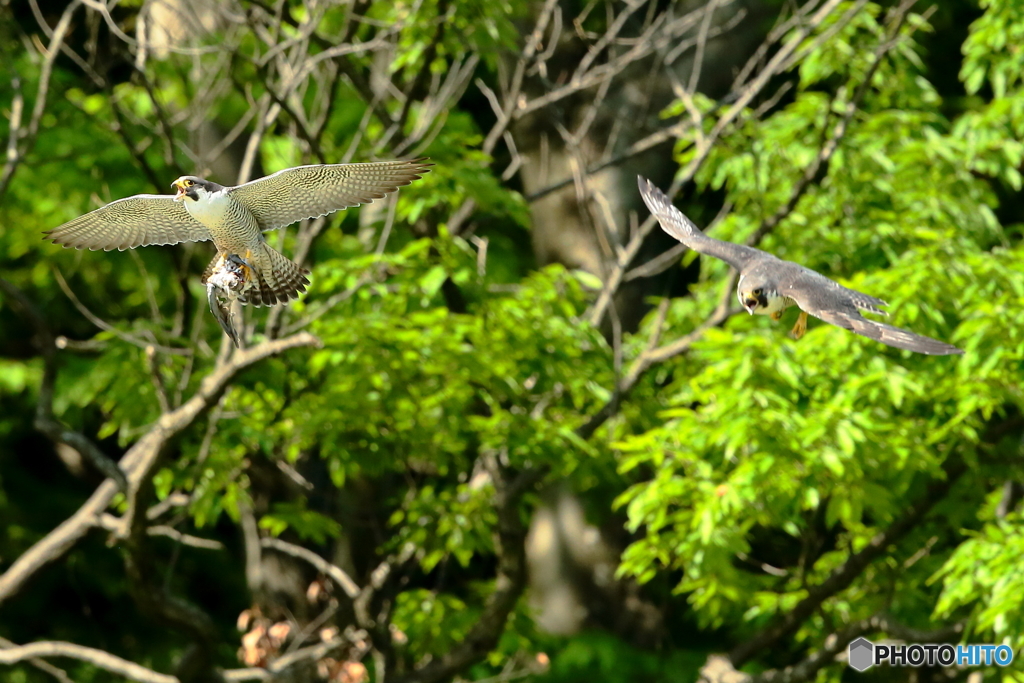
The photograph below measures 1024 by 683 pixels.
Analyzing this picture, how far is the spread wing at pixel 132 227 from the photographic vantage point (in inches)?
177

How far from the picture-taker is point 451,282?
627 cm

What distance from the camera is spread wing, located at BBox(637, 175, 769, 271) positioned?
15.3 feet

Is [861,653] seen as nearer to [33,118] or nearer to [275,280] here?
[275,280]

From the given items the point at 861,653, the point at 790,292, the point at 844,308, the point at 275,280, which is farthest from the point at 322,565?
Answer: the point at 844,308

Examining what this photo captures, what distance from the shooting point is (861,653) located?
20.2 ft

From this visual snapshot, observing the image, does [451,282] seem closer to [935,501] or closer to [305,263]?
[305,263]

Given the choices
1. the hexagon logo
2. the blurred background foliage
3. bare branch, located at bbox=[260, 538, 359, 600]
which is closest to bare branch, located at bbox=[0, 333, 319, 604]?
the blurred background foliage

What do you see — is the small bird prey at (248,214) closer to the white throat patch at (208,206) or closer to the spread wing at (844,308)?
the white throat patch at (208,206)

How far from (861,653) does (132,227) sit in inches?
160

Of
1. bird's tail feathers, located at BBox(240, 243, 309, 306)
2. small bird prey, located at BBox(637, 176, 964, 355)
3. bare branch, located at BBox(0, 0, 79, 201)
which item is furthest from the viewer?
bare branch, located at BBox(0, 0, 79, 201)

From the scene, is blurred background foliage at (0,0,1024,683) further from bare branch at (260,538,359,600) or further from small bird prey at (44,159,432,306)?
small bird prey at (44,159,432,306)

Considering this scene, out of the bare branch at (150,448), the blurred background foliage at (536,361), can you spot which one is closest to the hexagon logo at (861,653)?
the blurred background foliage at (536,361)

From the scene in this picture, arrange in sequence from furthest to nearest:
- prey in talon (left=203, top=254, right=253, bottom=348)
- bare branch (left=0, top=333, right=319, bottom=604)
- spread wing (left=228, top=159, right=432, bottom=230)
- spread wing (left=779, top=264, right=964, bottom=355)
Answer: bare branch (left=0, top=333, right=319, bottom=604) < spread wing (left=228, top=159, right=432, bottom=230) < prey in talon (left=203, top=254, right=253, bottom=348) < spread wing (left=779, top=264, right=964, bottom=355)

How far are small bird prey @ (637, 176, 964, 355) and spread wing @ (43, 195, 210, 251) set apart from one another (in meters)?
1.81
